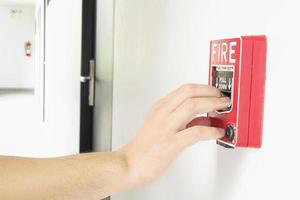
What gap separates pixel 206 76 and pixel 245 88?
209 mm

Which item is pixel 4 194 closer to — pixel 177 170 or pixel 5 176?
pixel 5 176

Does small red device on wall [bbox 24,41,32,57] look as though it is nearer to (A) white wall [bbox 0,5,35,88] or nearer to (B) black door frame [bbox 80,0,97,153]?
(A) white wall [bbox 0,5,35,88]

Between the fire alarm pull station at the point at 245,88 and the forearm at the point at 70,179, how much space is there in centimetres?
22

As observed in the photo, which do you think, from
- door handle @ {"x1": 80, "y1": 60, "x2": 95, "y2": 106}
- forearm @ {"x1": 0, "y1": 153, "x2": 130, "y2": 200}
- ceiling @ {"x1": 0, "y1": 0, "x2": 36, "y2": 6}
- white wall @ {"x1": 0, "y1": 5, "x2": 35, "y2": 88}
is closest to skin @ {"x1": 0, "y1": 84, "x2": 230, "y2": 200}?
forearm @ {"x1": 0, "y1": 153, "x2": 130, "y2": 200}

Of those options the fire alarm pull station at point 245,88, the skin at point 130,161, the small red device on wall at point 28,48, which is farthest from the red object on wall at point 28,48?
the fire alarm pull station at point 245,88

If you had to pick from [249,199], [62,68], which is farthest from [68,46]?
[249,199]

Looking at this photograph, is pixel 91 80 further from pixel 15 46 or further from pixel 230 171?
pixel 15 46

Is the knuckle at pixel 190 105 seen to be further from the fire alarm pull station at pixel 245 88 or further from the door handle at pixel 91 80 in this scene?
the door handle at pixel 91 80

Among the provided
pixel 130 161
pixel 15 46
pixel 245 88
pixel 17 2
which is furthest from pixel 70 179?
pixel 15 46

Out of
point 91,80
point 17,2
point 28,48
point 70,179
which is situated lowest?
point 70,179

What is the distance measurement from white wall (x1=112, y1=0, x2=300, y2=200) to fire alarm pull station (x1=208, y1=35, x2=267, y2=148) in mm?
12

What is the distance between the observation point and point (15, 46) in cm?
1154

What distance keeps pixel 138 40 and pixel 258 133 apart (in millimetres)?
779

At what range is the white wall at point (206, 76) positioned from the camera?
0.53 meters
